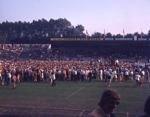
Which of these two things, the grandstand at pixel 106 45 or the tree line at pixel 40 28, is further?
the tree line at pixel 40 28

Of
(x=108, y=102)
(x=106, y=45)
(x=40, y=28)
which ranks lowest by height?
(x=108, y=102)

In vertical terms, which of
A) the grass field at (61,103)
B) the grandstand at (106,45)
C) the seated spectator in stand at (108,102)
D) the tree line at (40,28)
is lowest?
the grass field at (61,103)

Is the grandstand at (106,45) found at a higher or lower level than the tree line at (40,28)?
lower

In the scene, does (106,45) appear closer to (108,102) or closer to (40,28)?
(40,28)

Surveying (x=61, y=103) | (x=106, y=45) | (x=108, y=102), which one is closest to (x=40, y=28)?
(x=106, y=45)

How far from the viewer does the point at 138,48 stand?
263 feet

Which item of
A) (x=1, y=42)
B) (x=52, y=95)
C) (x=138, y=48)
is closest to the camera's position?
(x=52, y=95)

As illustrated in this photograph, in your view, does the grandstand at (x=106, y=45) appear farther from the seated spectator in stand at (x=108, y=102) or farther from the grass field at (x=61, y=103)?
the seated spectator in stand at (x=108, y=102)

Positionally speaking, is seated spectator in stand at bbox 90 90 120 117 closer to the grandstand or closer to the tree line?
the grandstand

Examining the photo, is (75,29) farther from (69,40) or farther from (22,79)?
(22,79)

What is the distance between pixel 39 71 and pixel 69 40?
4744 centimetres

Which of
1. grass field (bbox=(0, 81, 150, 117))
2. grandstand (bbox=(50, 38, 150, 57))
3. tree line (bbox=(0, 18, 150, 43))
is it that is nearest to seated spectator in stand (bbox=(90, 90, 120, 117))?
grass field (bbox=(0, 81, 150, 117))

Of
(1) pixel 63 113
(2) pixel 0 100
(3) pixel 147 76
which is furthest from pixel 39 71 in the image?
(1) pixel 63 113

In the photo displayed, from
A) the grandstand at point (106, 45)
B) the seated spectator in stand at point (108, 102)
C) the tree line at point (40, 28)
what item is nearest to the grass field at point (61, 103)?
the seated spectator in stand at point (108, 102)
